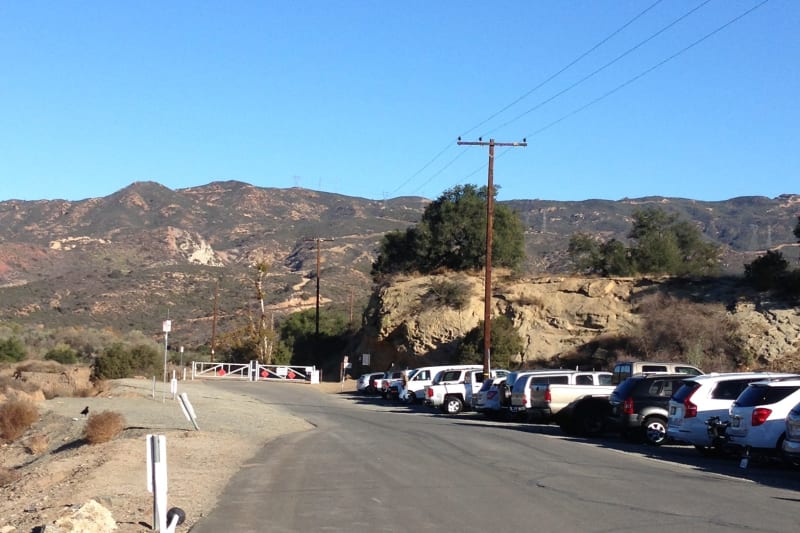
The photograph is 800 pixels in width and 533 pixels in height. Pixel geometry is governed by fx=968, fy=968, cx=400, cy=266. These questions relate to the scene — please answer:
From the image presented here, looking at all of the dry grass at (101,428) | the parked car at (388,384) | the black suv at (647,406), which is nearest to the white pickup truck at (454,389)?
the parked car at (388,384)

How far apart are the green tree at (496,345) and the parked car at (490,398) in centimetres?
1799

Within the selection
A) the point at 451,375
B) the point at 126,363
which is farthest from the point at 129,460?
the point at 126,363

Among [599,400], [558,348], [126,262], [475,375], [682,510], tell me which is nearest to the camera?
[682,510]

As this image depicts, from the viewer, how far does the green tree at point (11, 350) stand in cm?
7150

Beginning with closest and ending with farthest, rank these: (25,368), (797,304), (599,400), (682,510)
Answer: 1. (682,510)
2. (599,400)
3. (797,304)
4. (25,368)

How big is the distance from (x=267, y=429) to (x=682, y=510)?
1584 centimetres

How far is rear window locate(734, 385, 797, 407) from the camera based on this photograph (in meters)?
18.0

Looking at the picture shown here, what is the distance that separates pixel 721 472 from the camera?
1725cm

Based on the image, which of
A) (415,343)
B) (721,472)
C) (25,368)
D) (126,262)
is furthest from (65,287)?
(721,472)

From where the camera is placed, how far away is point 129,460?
709 inches

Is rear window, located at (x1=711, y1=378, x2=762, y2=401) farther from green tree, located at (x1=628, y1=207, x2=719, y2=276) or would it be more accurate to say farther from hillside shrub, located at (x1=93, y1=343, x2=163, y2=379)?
green tree, located at (x1=628, y1=207, x2=719, y2=276)

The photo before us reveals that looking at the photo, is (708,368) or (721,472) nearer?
(721,472)

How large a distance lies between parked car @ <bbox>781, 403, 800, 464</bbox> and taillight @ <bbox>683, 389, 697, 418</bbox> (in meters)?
3.57

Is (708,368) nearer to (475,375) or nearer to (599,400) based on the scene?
(475,375)
